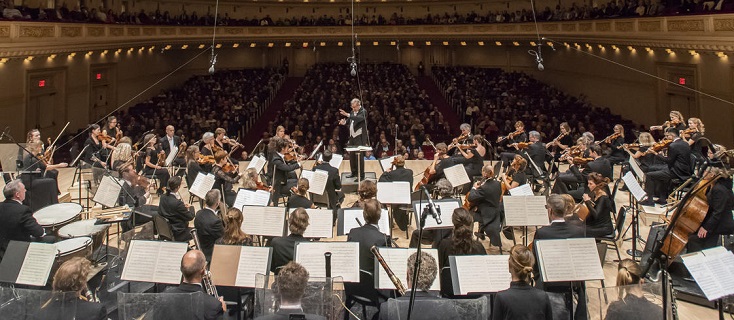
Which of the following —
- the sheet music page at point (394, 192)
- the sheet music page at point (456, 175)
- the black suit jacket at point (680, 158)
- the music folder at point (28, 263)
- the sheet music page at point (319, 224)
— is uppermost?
the black suit jacket at point (680, 158)

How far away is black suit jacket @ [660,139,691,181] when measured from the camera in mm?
8203

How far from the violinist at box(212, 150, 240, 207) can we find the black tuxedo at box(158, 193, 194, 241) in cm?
166

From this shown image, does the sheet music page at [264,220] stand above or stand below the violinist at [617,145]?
below

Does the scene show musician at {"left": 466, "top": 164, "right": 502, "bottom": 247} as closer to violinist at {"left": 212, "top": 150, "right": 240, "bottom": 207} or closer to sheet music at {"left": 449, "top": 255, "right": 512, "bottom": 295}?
sheet music at {"left": 449, "top": 255, "right": 512, "bottom": 295}

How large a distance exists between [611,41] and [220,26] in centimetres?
1869

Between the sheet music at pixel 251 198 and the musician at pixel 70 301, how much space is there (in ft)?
9.09

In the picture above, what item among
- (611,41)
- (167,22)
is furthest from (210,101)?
(611,41)

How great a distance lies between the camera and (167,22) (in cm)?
2397

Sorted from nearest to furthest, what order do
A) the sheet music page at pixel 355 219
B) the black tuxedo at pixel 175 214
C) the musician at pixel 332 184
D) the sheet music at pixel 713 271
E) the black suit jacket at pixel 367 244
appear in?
the sheet music at pixel 713 271
the black suit jacket at pixel 367 244
the sheet music page at pixel 355 219
the black tuxedo at pixel 175 214
the musician at pixel 332 184

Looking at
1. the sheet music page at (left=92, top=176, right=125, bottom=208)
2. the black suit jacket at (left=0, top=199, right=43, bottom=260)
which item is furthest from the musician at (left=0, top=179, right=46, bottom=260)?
the sheet music page at (left=92, top=176, right=125, bottom=208)

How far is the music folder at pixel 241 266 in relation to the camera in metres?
4.58

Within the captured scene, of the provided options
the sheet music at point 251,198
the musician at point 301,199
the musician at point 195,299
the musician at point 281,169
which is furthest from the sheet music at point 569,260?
the musician at point 281,169

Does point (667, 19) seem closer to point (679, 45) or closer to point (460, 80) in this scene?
A: point (679, 45)

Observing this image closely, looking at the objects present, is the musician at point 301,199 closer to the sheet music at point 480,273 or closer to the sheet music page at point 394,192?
the sheet music page at point 394,192
